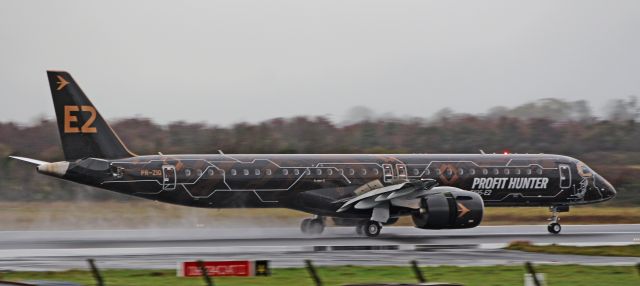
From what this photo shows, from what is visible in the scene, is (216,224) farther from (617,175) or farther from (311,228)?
(617,175)

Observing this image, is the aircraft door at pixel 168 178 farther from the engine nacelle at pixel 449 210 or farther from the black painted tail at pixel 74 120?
the engine nacelle at pixel 449 210

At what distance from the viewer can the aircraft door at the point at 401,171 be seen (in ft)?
147

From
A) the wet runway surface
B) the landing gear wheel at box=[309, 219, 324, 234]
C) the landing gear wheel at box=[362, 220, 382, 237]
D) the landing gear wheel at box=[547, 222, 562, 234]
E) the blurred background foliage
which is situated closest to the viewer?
the wet runway surface

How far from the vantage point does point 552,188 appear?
Answer: 154 ft

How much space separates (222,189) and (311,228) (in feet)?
14.2

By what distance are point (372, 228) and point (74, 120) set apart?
1218 centimetres

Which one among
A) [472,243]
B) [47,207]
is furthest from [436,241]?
[47,207]

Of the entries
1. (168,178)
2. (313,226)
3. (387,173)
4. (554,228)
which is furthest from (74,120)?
(554,228)

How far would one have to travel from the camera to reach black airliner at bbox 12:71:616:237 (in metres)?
40.4

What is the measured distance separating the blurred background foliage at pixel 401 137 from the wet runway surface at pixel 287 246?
1570 cm

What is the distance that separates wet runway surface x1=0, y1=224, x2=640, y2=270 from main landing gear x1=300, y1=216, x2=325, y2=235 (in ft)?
1.28

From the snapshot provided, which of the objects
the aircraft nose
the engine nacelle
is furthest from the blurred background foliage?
the engine nacelle

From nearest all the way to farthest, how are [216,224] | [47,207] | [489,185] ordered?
[489,185]
[216,224]
[47,207]

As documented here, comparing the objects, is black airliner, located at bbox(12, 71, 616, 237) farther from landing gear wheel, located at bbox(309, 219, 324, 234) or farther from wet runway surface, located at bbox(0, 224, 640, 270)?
wet runway surface, located at bbox(0, 224, 640, 270)
